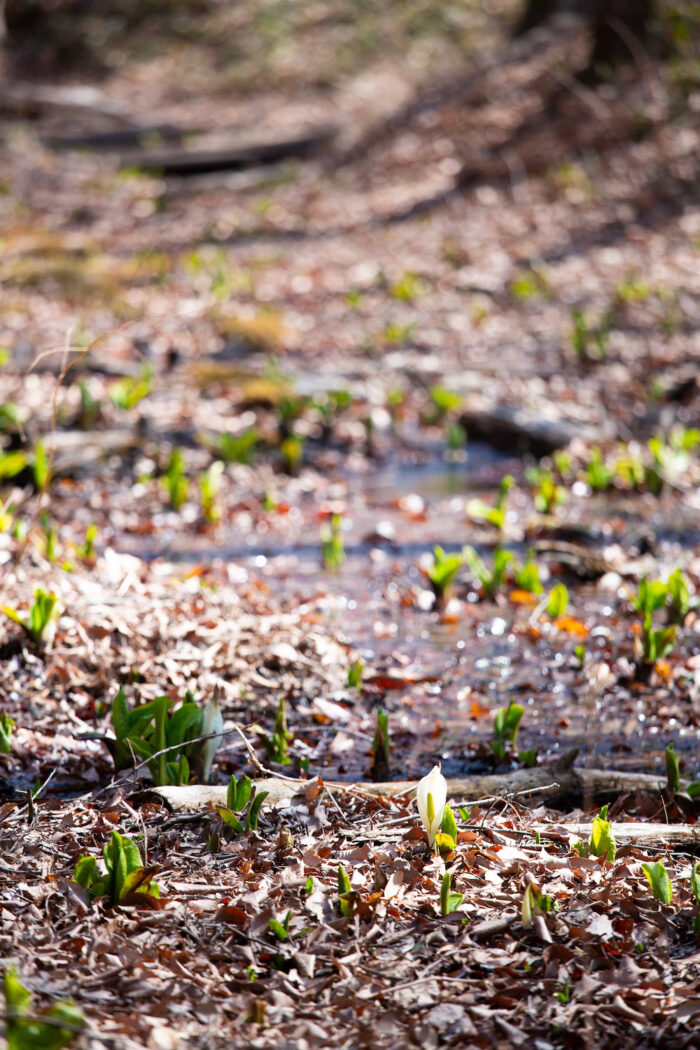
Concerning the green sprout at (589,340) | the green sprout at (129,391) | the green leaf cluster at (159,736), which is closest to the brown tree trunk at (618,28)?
the green sprout at (589,340)

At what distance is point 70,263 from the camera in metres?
10.3

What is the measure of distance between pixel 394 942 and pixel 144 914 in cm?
59

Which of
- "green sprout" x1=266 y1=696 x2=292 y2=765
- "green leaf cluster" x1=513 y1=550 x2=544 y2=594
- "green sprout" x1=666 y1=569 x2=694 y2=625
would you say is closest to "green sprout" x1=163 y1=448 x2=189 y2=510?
"green leaf cluster" x1=513 y1=550 x2=544 y2=594

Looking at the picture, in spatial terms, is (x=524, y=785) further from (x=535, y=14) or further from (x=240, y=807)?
(x=535, y=14)

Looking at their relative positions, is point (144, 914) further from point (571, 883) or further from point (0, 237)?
point (0, 237)

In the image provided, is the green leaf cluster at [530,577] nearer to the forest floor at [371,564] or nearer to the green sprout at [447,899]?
the forest floor at [371,564]

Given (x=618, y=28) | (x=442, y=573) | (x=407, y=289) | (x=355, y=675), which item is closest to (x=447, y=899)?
(x=355, y=675)

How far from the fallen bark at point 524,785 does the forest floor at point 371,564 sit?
33 millimetres

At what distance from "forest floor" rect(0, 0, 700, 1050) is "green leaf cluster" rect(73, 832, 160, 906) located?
3 cm

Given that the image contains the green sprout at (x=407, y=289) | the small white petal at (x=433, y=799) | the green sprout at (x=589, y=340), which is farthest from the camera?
the green sprout at (x=407, y=289)

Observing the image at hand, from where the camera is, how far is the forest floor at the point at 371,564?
205cm

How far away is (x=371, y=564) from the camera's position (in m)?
5.00

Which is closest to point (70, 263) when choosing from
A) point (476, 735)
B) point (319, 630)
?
point (319, 630)

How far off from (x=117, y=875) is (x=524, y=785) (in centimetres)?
128
